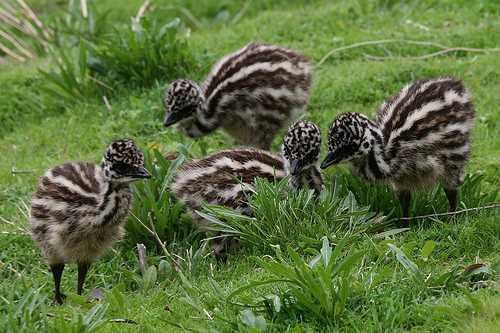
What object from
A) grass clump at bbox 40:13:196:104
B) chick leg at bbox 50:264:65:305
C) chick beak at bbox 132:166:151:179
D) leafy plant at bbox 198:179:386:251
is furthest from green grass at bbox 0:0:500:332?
chick beak at bbox 132:166:151:179

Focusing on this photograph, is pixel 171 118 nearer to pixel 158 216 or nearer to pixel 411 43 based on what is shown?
pixel 158 216

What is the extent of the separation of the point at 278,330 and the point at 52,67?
711 cm

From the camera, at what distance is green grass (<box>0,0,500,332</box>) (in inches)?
211

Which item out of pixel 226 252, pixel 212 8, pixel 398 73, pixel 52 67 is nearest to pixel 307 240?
pixel 226 252

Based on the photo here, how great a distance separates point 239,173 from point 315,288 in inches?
89.1

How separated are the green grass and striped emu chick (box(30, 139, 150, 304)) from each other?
299 millimetres

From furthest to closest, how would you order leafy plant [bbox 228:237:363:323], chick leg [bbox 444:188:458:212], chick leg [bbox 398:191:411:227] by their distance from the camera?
chick leg [bbox 444:188:458:212] → chick leg [bbox 398:191:411:227] → leafy plant [bbox 228:237:363:323]

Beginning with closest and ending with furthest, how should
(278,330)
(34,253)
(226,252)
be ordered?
(278,330), (226,252), (34,253)

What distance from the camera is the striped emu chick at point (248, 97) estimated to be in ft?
29.1

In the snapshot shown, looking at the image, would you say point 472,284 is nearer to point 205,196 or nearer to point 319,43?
point 205,196

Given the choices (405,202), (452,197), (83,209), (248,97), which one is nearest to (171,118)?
(248,97)

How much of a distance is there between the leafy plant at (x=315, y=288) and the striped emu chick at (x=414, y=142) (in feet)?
5.82

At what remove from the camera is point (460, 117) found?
725 centimetres

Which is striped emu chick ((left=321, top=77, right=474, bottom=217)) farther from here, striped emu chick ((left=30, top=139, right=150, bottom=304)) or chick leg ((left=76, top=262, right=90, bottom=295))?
chick leg ((left=76, top=262, right=90, bottom=295))
